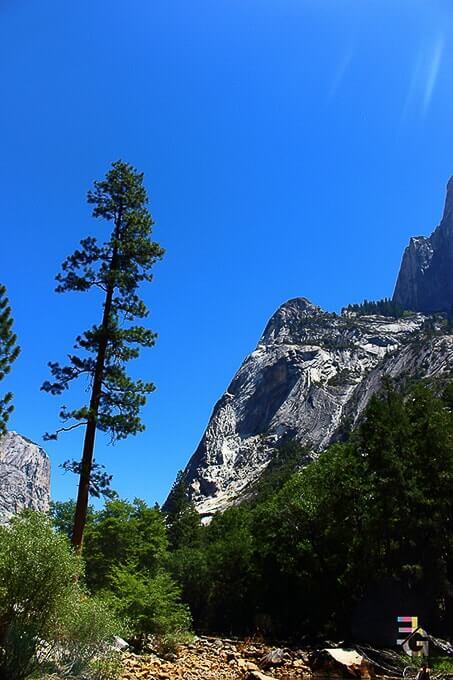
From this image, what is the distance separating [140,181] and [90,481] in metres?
11.8

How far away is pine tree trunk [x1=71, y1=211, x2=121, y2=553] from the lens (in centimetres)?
1750

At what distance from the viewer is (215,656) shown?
21078 mm

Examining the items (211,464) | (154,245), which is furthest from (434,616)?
(211,464)

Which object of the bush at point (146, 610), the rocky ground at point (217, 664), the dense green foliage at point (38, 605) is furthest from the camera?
the bush at point (146, 610)

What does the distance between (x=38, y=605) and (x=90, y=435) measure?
8002mm

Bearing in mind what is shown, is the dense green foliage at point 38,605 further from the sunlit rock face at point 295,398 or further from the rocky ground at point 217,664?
the sunlit rock face at point 295,398

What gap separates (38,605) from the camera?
11102 mm

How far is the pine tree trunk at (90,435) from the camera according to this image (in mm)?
17500

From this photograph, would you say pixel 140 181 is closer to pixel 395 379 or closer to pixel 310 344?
pixel 395 379

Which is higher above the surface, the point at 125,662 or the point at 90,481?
the point at 90,481

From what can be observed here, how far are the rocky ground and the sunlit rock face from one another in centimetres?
11682

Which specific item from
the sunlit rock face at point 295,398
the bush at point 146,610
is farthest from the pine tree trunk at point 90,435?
the sunlit rock face at point 295,398

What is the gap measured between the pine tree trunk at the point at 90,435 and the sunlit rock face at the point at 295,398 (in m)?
122

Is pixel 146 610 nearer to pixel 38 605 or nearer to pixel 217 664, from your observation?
pixel 217 664
